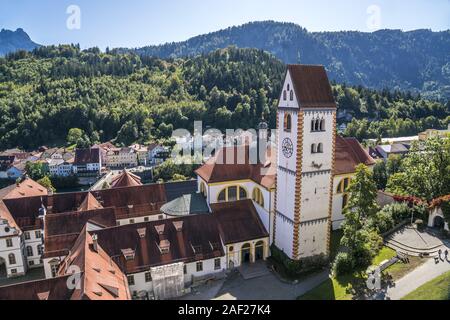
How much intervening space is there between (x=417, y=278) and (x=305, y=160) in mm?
14600

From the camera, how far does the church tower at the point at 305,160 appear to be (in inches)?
1291

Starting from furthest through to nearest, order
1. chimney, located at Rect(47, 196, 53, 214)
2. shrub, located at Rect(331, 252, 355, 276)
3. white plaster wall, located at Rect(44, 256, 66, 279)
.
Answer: chimney, located at Rect(47, 196, 53, 214), white plaster wall, located at Rect(44, 256, 66, 279), shrub, located at Rect(331, 252, 355, 276)

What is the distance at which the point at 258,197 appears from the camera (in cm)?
4022

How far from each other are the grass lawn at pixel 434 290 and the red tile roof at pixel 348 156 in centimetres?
1717

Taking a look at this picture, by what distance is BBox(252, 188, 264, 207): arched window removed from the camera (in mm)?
39531

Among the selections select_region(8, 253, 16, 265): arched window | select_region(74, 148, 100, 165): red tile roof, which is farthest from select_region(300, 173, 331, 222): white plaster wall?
select_region(74, 148, 100, 165): red tile roof

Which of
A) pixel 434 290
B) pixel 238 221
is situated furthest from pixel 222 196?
pixel 434 290

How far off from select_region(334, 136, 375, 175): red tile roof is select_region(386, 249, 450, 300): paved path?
14497 millimetres

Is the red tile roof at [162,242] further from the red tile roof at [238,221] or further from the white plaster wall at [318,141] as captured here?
the white plaster wall at [318,141]

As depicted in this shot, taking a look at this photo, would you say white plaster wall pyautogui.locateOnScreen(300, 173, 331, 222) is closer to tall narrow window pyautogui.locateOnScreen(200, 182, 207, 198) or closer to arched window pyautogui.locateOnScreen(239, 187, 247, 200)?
arched window pyautogui.locateOnScreen(239, 187, 247, 200)

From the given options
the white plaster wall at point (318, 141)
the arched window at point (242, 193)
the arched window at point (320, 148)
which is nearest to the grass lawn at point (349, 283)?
the white plaster wall at point (318, 141)

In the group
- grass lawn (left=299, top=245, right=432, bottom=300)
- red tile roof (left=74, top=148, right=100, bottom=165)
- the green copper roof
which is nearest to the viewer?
grass lawn (left=299, top=245, right=432, bottom=300)

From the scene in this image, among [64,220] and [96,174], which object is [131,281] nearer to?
[64,220]

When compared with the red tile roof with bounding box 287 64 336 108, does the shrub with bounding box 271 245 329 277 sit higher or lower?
lower
